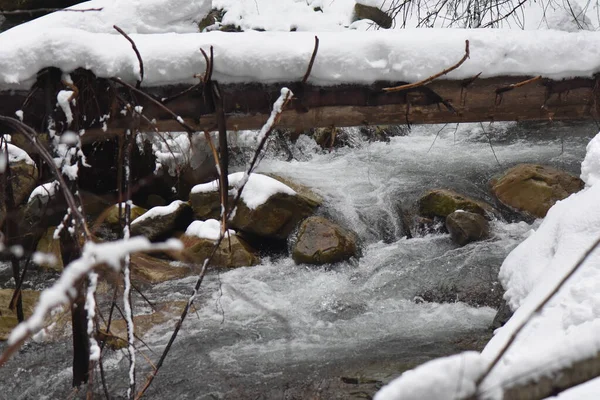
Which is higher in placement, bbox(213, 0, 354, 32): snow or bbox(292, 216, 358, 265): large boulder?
bbox(213, 0, 354, 32): snow

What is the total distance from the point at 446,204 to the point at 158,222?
3191 millimetres

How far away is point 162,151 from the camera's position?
8.10m

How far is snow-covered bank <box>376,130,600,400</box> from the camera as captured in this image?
2.84ft

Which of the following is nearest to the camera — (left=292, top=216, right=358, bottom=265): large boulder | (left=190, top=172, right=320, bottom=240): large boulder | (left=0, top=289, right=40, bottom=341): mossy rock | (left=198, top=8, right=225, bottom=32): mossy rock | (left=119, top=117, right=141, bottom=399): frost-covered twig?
(left=119, top=117, right=141, bottom=399): frost-covered twig

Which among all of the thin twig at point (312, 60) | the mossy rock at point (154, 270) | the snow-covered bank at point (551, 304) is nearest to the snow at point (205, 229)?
the mossy rock at point (154, 270)

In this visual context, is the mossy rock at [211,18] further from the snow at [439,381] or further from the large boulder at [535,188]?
the snow at [439,381]

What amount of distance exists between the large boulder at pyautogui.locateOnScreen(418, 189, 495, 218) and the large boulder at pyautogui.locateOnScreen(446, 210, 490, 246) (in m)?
0.29

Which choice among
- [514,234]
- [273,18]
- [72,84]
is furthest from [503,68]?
[273,18]

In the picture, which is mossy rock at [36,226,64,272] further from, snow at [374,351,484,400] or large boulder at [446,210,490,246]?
snow at [374,351,484,400]

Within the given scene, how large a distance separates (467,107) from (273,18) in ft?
32.5

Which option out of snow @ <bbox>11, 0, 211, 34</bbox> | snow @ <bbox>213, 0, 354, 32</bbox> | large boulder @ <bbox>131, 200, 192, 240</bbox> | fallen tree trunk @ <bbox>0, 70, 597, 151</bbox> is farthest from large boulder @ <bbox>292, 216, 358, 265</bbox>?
snow @ <bbox>213, 0, 354, 32</bbox>

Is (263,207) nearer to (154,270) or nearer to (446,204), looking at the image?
(154,270)

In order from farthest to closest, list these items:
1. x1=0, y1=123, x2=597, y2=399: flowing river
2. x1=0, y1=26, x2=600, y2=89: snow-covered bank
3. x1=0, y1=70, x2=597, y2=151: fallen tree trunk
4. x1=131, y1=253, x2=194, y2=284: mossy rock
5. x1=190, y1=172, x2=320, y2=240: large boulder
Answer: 1. x1=190, y1=172, x2=320, y2=240: large boulder
2. x1=131, y1=253, x2=194, y2=284: mossy rock
3. x1=0, y1=123, x2=597, y2=399: flowing river
4. x1=0, y1=70, x2=597, y2=151: fallen tree trunk
5. x1=0, y1=26, x2=600, y2=89: snow-covered bank

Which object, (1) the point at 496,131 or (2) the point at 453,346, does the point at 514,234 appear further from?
(1) the point at 496,131
